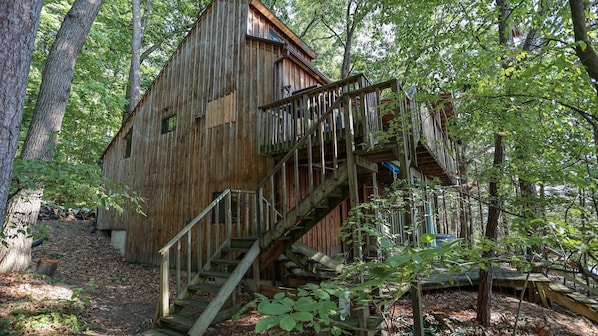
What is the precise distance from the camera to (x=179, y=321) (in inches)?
186

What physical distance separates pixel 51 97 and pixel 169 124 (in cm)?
472

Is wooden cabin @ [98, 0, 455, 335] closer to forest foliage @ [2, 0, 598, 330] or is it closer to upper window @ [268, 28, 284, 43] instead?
upper window @ [268, 28, 284, 43]

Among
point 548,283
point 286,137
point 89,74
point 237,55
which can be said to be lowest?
point 548,283

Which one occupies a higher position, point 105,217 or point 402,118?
point 402,118

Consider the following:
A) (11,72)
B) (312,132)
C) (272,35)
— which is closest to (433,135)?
(312,132)

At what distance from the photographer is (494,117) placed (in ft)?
12.7

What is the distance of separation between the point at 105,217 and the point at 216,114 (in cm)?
748

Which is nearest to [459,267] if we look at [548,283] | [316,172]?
[316,172]

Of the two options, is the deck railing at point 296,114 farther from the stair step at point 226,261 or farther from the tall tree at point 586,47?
the tall tree at point 586,47

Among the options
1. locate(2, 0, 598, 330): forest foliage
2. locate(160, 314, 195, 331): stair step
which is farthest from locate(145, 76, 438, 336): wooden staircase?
locate(2, 0, 598, 330): forest foliage

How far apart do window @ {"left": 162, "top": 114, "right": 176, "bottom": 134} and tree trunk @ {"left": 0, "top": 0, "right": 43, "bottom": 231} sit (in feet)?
25.1

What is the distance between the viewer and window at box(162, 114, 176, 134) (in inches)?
407

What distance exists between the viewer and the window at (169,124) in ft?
33.9

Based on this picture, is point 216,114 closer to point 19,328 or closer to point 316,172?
point 316,172
